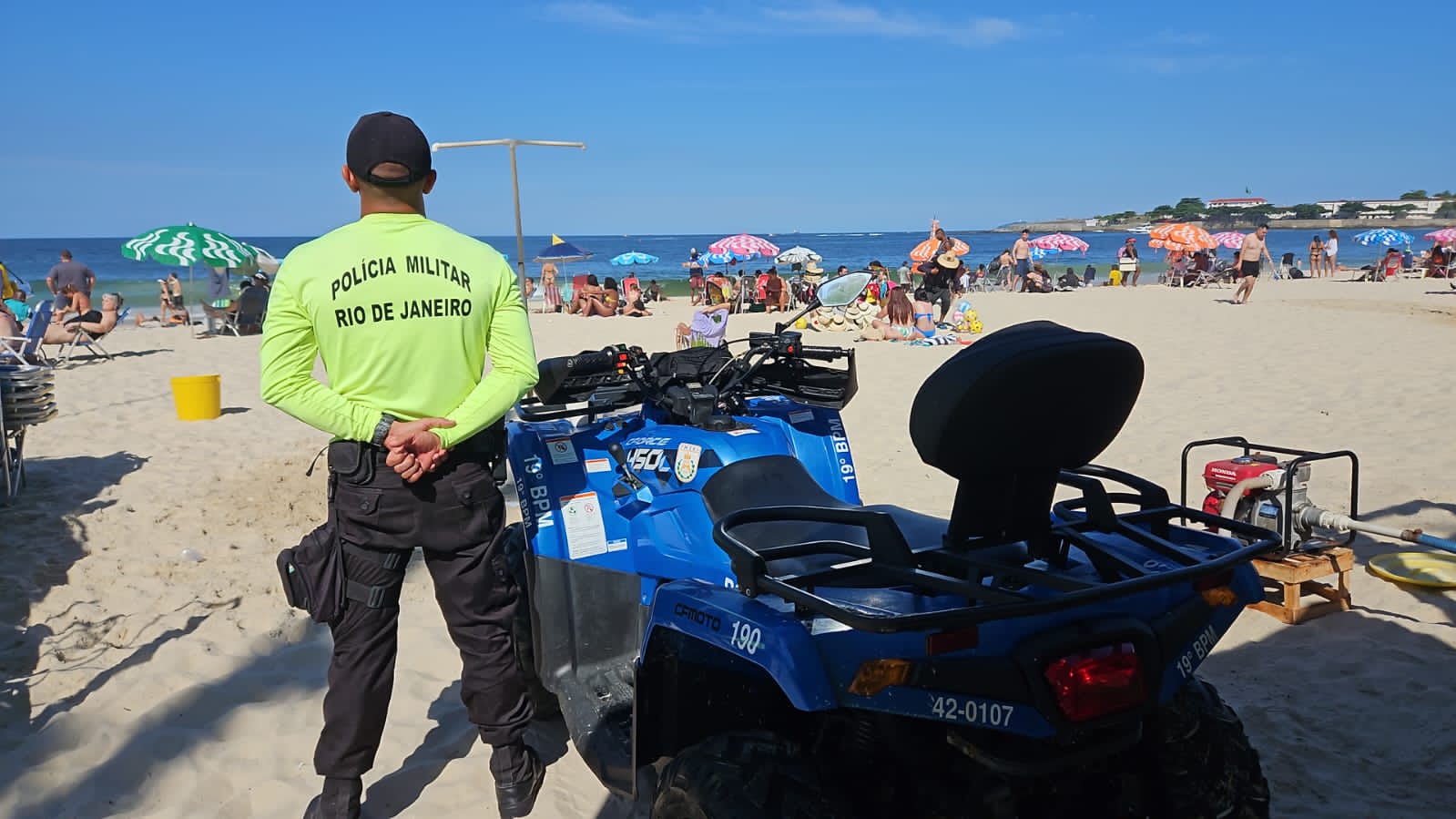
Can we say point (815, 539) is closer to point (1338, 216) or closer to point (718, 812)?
point (718, 812)

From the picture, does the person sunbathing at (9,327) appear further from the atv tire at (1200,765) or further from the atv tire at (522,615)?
the atv tire at (1200,765)

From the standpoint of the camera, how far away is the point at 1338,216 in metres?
114

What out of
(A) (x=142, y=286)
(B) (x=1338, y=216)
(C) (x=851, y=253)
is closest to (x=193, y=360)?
(A) (x=142, y=286)

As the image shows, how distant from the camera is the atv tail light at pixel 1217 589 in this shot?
215 cm

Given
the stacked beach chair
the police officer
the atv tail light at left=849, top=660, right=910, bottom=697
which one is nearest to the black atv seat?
the atv tail light at left=849, top=660, right=910, bottom=697

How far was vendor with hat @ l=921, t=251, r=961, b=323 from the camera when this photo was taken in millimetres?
17859

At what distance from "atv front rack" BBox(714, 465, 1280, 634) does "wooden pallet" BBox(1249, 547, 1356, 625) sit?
2.24 meters

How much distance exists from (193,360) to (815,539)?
13.7 metres

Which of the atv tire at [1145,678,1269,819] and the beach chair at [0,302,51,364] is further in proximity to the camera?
the beach chair at [0,302,51,364]

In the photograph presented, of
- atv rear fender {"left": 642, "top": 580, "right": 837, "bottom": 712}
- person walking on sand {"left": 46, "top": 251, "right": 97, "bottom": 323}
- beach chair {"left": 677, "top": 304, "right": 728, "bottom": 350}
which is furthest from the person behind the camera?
person walking on sand {"left": 46, "top": 251, "right": 97, "bottom": 323}

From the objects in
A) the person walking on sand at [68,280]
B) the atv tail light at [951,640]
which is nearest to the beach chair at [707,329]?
the atv tail light at [951,640]

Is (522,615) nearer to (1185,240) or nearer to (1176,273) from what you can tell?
(1185,240)

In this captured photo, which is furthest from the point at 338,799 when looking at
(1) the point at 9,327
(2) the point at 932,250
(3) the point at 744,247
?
(3) the point at 744,247

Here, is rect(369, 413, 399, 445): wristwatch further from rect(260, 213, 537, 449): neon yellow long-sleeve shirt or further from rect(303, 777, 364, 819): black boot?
rect(303, 777, 364, 819): black boot
